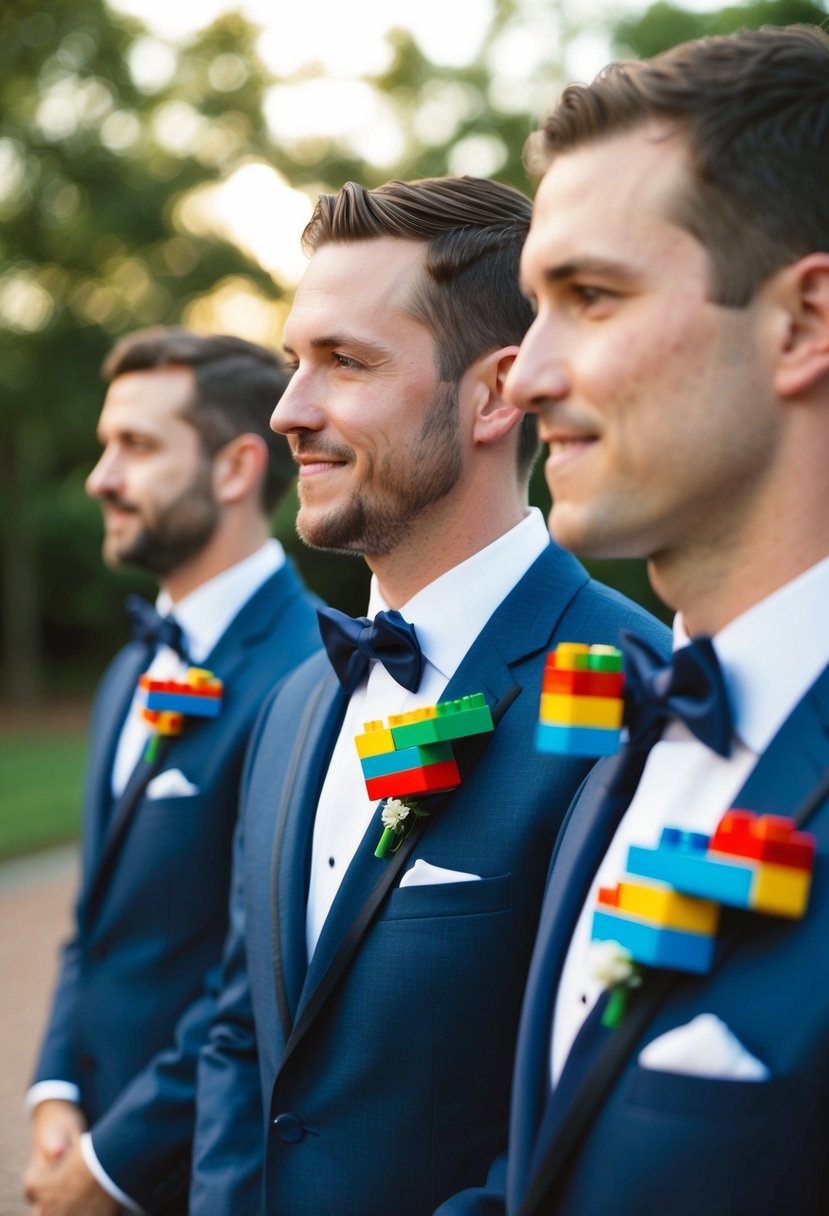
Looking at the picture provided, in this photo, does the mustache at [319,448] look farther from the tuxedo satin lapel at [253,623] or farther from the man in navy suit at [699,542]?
the tuxedo satin lapel at [253,623]

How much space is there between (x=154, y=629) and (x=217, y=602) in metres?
0.25

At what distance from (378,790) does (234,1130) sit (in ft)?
3.13

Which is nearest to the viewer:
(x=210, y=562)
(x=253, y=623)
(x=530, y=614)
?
(x=530, y=614)

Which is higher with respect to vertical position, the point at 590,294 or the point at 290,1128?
the point at 590,294

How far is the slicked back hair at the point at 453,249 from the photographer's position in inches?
107

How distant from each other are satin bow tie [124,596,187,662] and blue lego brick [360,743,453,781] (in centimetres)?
183

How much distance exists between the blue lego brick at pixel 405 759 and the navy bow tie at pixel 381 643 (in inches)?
10.5

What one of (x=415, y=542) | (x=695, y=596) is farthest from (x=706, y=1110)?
(x=415, y=542)

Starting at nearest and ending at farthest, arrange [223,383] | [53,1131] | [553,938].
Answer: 1. [553,938]
2. [53,1131]
3. [223,383]

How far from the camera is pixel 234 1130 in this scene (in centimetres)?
277

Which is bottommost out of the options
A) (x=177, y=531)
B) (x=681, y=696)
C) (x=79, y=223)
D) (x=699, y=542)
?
(x=681, y=696)

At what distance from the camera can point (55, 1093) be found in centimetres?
370

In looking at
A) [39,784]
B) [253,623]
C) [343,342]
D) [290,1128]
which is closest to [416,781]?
[290,1128]

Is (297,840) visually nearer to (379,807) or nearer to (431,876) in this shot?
(379,807)
